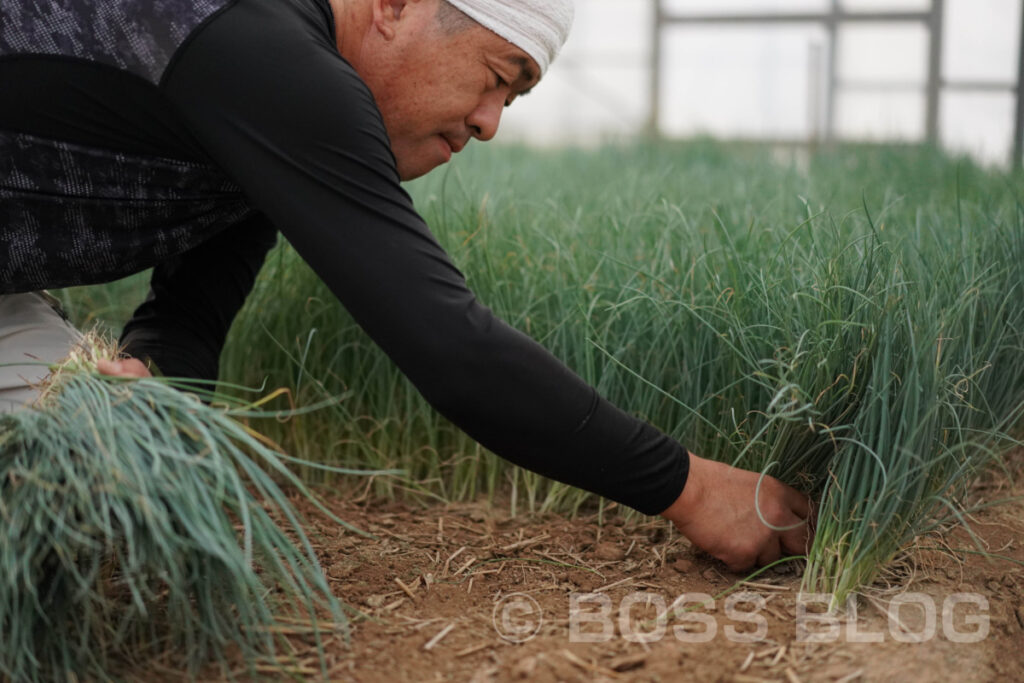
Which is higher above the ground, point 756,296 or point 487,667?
point 756,296

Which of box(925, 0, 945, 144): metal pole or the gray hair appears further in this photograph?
box(925, 0, 945, 144): metal pole

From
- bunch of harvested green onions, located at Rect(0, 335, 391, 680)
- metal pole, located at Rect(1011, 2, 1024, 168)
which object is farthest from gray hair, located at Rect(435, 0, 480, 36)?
metal pole, located at Rect(1011, 2, 1024, 168)

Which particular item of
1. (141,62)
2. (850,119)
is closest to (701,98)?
(850,119)

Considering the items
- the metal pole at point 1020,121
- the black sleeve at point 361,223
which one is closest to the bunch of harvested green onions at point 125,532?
the black sleeve at point 361,223

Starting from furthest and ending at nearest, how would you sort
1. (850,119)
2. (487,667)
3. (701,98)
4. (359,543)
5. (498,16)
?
(701,98)
(850,119)
(359,543)
(498,16)
(487,667)

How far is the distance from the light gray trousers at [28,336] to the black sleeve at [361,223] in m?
0.53

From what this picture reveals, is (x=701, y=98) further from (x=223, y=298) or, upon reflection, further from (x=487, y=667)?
(x=487, y=667)

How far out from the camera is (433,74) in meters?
1.29

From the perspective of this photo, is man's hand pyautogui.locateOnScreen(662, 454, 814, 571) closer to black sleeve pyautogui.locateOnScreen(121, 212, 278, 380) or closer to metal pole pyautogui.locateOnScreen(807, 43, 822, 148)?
black sleeve pyautogui.locateOnScreen(121, 212, 278, 380)

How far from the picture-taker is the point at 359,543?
59.6 inches

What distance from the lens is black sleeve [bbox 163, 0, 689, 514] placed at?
1.07 metres

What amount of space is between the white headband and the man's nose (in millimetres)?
78

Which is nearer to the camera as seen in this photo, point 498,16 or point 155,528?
point 155,528

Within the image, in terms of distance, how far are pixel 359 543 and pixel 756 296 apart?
722mm
